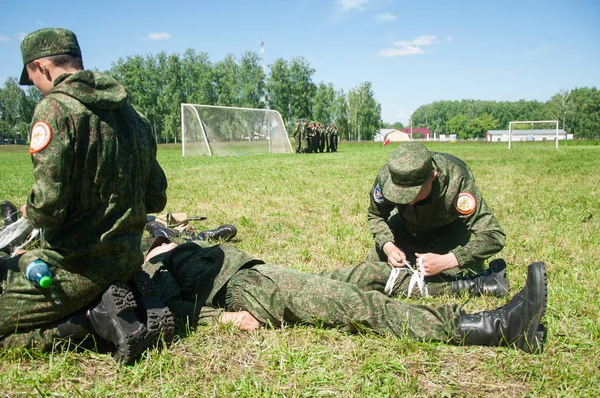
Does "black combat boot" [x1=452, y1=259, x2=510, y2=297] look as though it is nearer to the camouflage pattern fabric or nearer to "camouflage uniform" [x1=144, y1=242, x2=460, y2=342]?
"camouflage uniform" [x1=144, y1=242, x2=460, y2=342]

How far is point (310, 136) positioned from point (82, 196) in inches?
1093

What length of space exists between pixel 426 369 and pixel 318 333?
0.64m

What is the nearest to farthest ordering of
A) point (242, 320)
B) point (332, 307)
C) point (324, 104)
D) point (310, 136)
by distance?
point (332, 307) → point (242, 320) → point (310, 136) → point (324, 104)

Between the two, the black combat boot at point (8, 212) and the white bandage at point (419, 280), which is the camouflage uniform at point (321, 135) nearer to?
the black combat boot at point (8, 212)

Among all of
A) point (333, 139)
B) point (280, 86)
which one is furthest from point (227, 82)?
point (333, 139)

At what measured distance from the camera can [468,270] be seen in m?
3.70

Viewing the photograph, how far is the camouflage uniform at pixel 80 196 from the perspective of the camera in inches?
82.5

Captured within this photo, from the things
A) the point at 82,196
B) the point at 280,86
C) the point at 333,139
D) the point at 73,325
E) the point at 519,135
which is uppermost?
the point at 280,86

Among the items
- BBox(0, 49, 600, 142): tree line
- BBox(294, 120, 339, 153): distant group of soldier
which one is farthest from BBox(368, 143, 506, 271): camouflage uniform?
BBox(0, 49, 600, 142): tree line

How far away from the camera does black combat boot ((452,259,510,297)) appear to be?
10.6 feet

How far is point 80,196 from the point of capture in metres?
2.23

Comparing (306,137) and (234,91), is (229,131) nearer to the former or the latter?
(306,137)

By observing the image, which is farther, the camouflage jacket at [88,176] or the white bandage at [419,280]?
the white bandage at [419,280]

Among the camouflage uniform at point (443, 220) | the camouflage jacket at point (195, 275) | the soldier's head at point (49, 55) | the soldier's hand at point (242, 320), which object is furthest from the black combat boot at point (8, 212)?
the camouflage uniform at point (443, 220)
